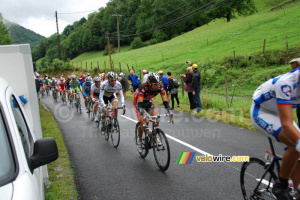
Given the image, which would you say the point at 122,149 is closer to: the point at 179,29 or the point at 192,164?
the point at 192,164

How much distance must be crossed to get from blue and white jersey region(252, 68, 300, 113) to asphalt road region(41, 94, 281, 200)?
1.80 meters

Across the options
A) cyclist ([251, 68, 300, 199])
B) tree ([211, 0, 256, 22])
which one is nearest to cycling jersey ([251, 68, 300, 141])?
cyclist ([251, 68, 300, 199])

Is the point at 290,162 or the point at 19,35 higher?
the point at 19,35

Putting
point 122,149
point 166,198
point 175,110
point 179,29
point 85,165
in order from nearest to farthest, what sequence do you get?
point 166,198 → point 85,165 → point 122,149 → point 175,110 → point 179,29

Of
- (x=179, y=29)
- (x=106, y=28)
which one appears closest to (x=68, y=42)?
(x=106, y=28)

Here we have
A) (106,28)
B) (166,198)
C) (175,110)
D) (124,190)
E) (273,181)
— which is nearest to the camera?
(273,181)

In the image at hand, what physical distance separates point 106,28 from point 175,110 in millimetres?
93707

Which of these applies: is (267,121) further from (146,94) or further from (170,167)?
(146,94)

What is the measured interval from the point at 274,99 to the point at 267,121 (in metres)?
0.27

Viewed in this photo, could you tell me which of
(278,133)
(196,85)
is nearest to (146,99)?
(278,133)

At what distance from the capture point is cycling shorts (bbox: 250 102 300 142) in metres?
3.03

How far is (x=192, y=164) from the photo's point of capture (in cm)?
577

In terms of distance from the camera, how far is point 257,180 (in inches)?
136

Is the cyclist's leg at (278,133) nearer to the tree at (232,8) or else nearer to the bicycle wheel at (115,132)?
the bicycle wheel at (115,132)
